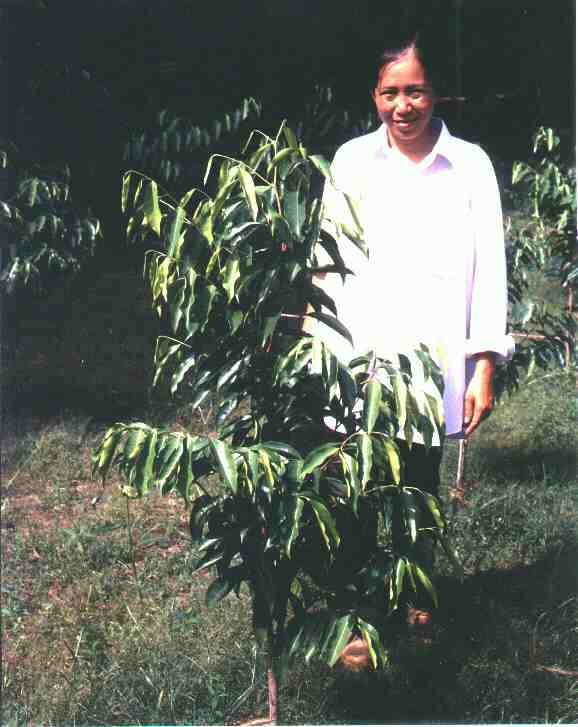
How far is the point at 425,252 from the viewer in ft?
8.74

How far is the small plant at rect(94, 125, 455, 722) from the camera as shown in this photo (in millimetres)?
2045

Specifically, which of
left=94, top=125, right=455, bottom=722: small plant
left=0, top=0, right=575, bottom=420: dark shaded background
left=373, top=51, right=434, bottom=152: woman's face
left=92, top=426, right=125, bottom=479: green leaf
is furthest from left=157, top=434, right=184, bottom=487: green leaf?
left=0, top=0, right=575, bottom=420: dark shaded background

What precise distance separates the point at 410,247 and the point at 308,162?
68 cm

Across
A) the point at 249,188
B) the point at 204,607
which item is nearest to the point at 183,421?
the point at 204,607

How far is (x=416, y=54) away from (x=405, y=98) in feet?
0.37

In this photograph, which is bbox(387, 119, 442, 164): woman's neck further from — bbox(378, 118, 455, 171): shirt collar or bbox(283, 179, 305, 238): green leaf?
bbox(283, 179, 305, 238): green leaf

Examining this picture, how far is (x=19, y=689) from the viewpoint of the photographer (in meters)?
2.91

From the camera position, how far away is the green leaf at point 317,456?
6.79ft

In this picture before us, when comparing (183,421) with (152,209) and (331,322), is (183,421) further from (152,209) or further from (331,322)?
(152,209)

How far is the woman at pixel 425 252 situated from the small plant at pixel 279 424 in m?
0.37

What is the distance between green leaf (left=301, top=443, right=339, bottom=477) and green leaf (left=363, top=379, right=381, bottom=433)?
9 centimetres

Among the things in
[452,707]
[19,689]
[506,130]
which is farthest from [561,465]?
[506,130]

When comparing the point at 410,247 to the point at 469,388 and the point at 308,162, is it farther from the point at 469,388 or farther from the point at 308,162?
the point at 308,162

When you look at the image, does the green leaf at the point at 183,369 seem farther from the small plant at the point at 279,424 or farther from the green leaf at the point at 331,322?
the green leaf at the point at 331,322
